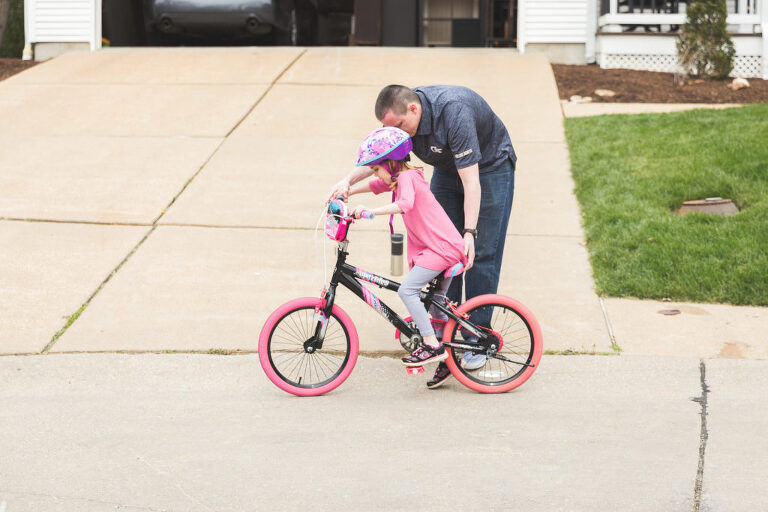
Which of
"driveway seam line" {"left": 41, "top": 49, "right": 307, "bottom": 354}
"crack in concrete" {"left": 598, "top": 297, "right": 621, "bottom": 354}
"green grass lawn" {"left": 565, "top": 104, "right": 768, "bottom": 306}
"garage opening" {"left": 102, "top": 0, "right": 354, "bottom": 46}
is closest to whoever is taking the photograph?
"crack in concrete" {"left": 598, "top": 297, "right": 621, "bottom": 354}

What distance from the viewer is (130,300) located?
612 cm

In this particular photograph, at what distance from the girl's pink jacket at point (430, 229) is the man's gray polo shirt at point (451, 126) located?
160 mm

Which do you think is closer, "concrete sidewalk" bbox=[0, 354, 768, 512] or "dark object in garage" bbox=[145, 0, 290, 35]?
"concrete sidewalk" bbox=[0, 354, 768, 512]

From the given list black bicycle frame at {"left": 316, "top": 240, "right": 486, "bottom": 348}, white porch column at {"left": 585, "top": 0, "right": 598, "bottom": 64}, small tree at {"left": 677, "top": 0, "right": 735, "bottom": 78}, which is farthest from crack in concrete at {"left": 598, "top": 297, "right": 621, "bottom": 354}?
white porch column at {"left": 585, "top": 0, "right": 598, "bottom": 64}

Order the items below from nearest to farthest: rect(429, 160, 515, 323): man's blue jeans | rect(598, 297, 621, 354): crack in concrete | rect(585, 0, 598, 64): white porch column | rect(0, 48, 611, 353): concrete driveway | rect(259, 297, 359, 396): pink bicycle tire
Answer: rect(259, 297, 359, 396): pink bicycle tire → rect(429, 160, 515, 323): man's blue jeans → rect(598, 297, 621, 354): crack in concrete → rect(0, 48, 611, 353): concrete driveway → rect(585, 0, 598, 64): white porch column

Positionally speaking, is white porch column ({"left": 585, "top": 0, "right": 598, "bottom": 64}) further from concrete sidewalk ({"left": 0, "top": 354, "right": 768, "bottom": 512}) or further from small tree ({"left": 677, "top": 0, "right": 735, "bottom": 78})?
concrete sidewalk ({"left": 0, "top": 354, "right": 768, "bottom": 512})

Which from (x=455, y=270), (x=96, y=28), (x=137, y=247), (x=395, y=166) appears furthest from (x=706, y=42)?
(x=96, y=28)

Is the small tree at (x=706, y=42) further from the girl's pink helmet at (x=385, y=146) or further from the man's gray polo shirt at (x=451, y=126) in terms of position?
the girl's pink helmet at (x=385, y=146)

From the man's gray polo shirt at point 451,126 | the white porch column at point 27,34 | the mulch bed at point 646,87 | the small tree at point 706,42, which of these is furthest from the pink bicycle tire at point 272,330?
the white porch column at point 27,34

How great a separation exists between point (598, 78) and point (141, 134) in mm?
5752

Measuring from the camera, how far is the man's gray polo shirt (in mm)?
4613

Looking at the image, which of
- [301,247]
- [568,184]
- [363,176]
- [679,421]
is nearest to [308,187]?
[301,247]

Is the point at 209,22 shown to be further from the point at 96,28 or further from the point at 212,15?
the point at 96,28

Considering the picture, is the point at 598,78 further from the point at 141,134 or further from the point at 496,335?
the point at 496,335
